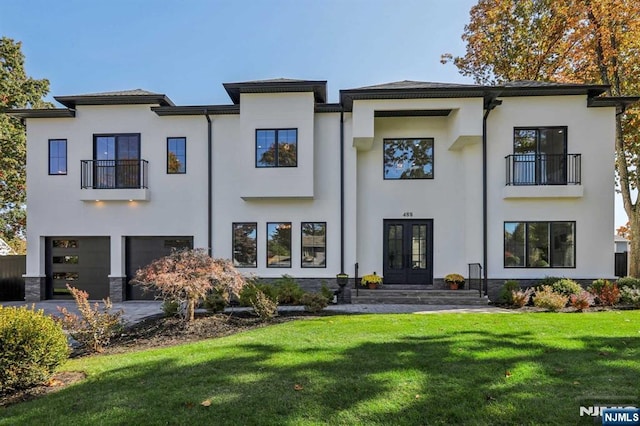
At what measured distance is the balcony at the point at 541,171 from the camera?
11438 mm

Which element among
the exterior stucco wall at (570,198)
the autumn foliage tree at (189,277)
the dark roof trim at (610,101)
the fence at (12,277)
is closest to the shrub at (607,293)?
the exterior stucco wall at (570,198)

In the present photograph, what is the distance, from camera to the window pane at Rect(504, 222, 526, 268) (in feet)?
38.0

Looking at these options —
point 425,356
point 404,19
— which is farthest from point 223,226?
point 404,19

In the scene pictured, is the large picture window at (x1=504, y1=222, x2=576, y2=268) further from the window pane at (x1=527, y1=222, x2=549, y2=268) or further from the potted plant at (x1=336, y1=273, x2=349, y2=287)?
the potted plant at (x1=336, y1=273, x2=349, y2=287)

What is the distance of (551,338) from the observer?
5992 mm

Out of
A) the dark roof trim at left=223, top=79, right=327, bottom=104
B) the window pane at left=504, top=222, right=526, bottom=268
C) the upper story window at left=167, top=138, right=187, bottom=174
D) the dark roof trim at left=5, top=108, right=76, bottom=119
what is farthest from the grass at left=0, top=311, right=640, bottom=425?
the dark roof trim at left=5, top=108, right=76, bottom=119

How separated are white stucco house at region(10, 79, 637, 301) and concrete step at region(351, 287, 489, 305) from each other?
3.14 feet

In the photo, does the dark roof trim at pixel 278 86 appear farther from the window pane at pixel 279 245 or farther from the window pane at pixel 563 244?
the window pane at pixel 563 244

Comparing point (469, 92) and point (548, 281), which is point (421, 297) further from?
point (469, 92)

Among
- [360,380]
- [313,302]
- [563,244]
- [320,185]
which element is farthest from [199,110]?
[563,244]

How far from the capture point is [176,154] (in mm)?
12305

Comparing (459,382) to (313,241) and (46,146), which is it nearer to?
(313,241)

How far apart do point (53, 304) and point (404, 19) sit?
54.3ft

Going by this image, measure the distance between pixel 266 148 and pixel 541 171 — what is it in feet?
30.9
